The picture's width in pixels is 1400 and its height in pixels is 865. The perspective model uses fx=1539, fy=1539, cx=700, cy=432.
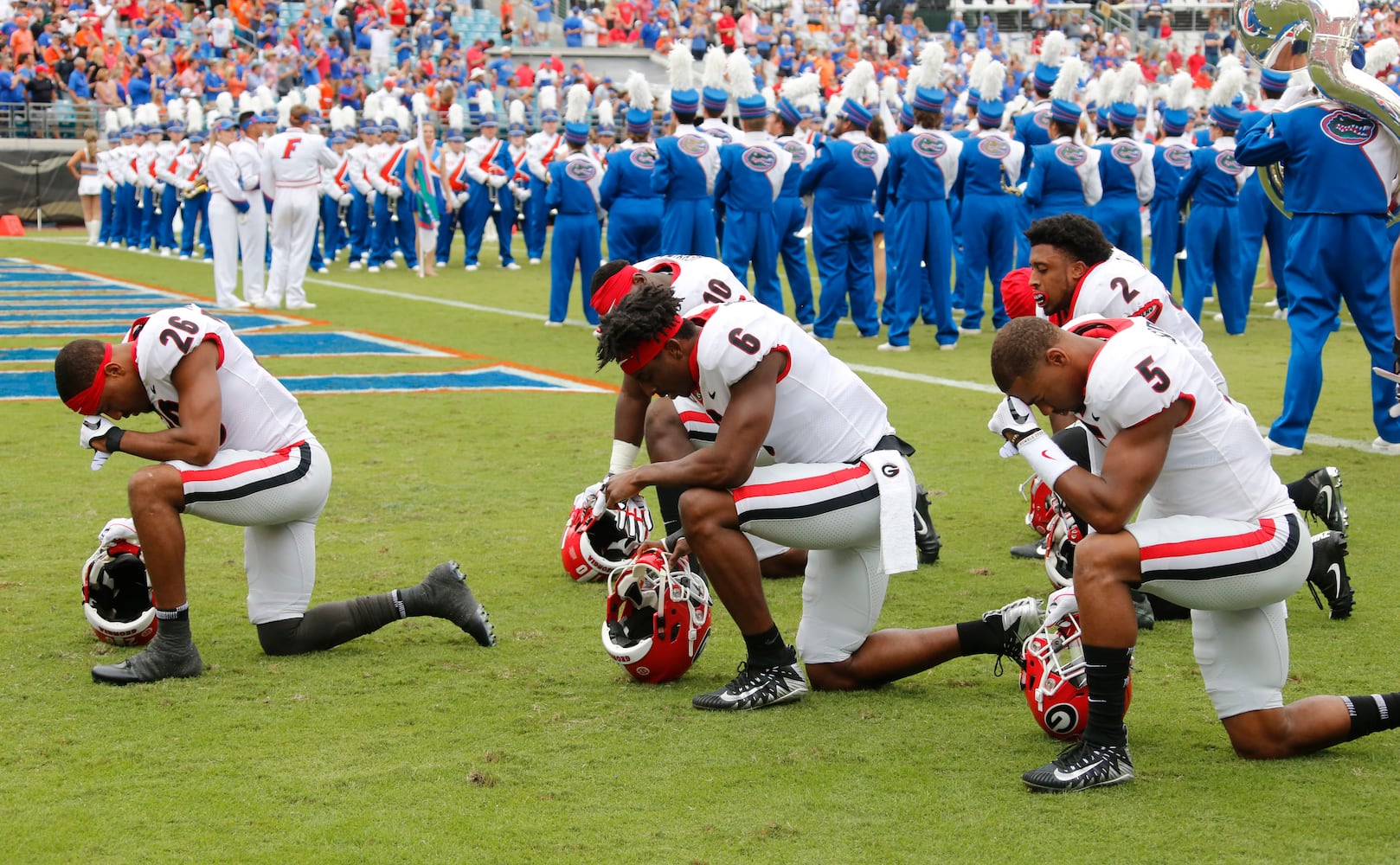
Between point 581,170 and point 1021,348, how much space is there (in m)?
11.6

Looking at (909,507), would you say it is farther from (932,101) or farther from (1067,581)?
(932,101)

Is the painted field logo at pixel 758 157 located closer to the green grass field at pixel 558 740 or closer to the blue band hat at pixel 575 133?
the blue band hat at pixel 575 133

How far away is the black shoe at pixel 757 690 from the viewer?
4.58 m

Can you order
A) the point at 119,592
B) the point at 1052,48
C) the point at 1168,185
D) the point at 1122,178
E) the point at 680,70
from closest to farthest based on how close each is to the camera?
the point at 119,592
the point at 1122,178
the point at 1168,185
the point at 680,70
the point at 1052,48

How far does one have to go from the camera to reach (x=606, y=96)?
26688 mm

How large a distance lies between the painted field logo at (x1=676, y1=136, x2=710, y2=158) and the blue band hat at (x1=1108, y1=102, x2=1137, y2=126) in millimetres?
3636

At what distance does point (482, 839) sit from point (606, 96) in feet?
79.1

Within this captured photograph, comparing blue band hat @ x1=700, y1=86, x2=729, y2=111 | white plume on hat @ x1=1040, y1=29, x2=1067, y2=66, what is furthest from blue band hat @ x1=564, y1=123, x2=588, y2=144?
white plume on hat @ x1=1040, y1=29, x2=1067, y2=66

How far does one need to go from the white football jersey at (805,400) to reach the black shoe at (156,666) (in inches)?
71.8

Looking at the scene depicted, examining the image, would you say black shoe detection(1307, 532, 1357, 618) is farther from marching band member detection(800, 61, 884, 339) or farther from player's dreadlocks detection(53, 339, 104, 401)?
marching band member detection(800, 61, 884, 339)

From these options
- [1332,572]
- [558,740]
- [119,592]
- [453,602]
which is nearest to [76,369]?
[119,592]

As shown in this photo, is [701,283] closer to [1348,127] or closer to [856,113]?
[1348,127]

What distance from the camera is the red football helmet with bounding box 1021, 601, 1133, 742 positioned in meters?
4.18

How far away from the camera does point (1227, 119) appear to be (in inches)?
553
